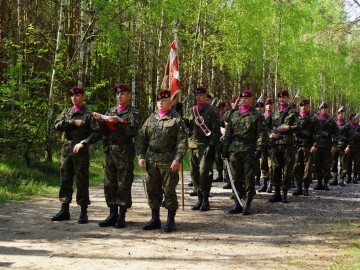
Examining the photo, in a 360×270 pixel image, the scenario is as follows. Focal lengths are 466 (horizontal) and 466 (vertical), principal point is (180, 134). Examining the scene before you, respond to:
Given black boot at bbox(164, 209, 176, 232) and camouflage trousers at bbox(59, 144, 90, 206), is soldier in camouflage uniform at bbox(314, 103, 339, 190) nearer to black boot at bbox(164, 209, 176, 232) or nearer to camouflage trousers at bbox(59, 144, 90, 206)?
black boot at bbox(164, 209, 176, 232)

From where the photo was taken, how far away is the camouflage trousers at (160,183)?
693 centimetres

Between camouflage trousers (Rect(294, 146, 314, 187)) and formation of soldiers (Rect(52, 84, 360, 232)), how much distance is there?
23mm

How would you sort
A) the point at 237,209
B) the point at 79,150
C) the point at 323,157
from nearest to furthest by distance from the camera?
the point at 79,150 < the point at 237,209 < the point at 323,157

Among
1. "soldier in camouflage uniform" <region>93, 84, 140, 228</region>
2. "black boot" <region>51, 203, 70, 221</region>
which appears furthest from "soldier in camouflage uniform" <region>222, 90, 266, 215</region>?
"black boot" <region>51, 203, 70, 221</region>

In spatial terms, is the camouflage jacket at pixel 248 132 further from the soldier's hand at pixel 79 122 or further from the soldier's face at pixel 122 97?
the soldier's hand at pixel 79 122

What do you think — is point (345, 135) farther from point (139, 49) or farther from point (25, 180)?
point (139, 49)

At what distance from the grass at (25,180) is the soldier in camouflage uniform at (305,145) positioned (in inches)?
207

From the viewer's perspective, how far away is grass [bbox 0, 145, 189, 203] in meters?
9.95

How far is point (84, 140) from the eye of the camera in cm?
720

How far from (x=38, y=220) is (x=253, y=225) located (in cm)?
346

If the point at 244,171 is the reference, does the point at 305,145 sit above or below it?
above

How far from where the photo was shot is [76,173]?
7340 millimetres

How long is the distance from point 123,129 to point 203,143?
2.20 m

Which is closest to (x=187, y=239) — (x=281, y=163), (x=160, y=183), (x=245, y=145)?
(x=160, y=183)
